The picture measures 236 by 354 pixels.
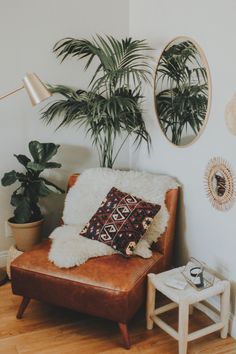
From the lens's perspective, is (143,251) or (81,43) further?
(81,43)

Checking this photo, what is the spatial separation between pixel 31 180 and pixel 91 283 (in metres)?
1.01

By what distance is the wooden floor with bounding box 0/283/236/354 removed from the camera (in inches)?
85.7

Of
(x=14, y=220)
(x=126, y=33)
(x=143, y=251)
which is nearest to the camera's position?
(x=143, y=251)

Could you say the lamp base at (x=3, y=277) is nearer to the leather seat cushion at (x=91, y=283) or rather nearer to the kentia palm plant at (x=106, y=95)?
the leather seat cushion at (x=91, y=283)

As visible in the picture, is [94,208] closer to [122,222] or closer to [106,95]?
[122,222]

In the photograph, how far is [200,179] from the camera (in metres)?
2.49

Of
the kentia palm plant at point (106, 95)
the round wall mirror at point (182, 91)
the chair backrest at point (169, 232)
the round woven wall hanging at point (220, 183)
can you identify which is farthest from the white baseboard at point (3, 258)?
the round woven wall hanging at point (220, 183)

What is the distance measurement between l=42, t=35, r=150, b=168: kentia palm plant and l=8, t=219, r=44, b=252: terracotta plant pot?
2.31 feet

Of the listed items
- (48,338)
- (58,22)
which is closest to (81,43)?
(58,22)

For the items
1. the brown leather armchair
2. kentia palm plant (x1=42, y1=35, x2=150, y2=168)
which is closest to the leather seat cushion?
the brown leather armchair

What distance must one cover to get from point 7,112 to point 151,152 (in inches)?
44.1

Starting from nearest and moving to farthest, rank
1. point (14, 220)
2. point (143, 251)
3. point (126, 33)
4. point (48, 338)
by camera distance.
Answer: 1. point (48, 338)
2. point (143, 251)
3. point (14, 220)
4. point (126, 33)

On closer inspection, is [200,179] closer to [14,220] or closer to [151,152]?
[151,152]

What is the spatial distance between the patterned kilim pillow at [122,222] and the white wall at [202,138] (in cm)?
30
